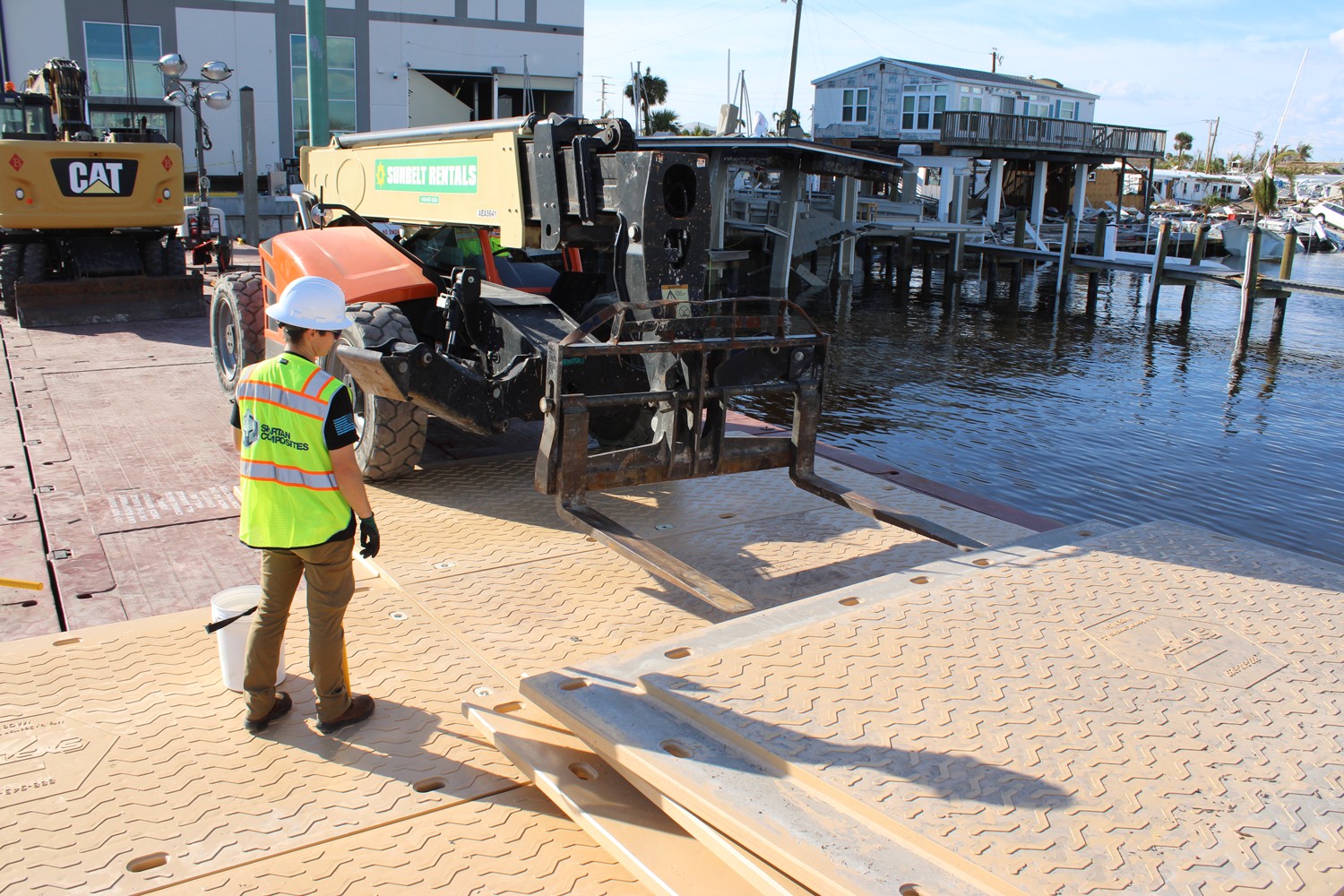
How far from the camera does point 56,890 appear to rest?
301 cm

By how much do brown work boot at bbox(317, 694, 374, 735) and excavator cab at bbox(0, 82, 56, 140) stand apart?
1314 cm

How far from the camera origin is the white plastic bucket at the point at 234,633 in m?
4.08

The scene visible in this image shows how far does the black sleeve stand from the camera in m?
3.72

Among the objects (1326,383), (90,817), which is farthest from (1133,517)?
(1326,383)

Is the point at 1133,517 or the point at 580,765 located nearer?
the point at 580,765

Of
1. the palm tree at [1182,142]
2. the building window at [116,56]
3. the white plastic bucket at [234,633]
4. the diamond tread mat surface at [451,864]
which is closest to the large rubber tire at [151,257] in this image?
the white plastic bucket at [234,633]

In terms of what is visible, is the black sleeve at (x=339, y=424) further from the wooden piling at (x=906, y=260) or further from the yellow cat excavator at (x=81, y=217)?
the wooden piling at (x=906, y=260)

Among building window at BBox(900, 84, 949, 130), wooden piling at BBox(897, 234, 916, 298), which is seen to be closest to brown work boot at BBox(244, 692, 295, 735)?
wooden piling at BBox(897, 234, 916, 298)

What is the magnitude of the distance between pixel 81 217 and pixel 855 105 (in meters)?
36.5

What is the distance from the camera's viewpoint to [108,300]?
13.3 metres

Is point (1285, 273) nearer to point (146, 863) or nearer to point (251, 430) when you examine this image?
point (251, 430)

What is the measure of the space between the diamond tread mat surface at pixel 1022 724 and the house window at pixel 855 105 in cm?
4203

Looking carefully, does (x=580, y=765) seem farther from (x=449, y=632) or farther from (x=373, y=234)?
(x=373, y=234)

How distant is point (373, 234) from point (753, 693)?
16.6 ft
